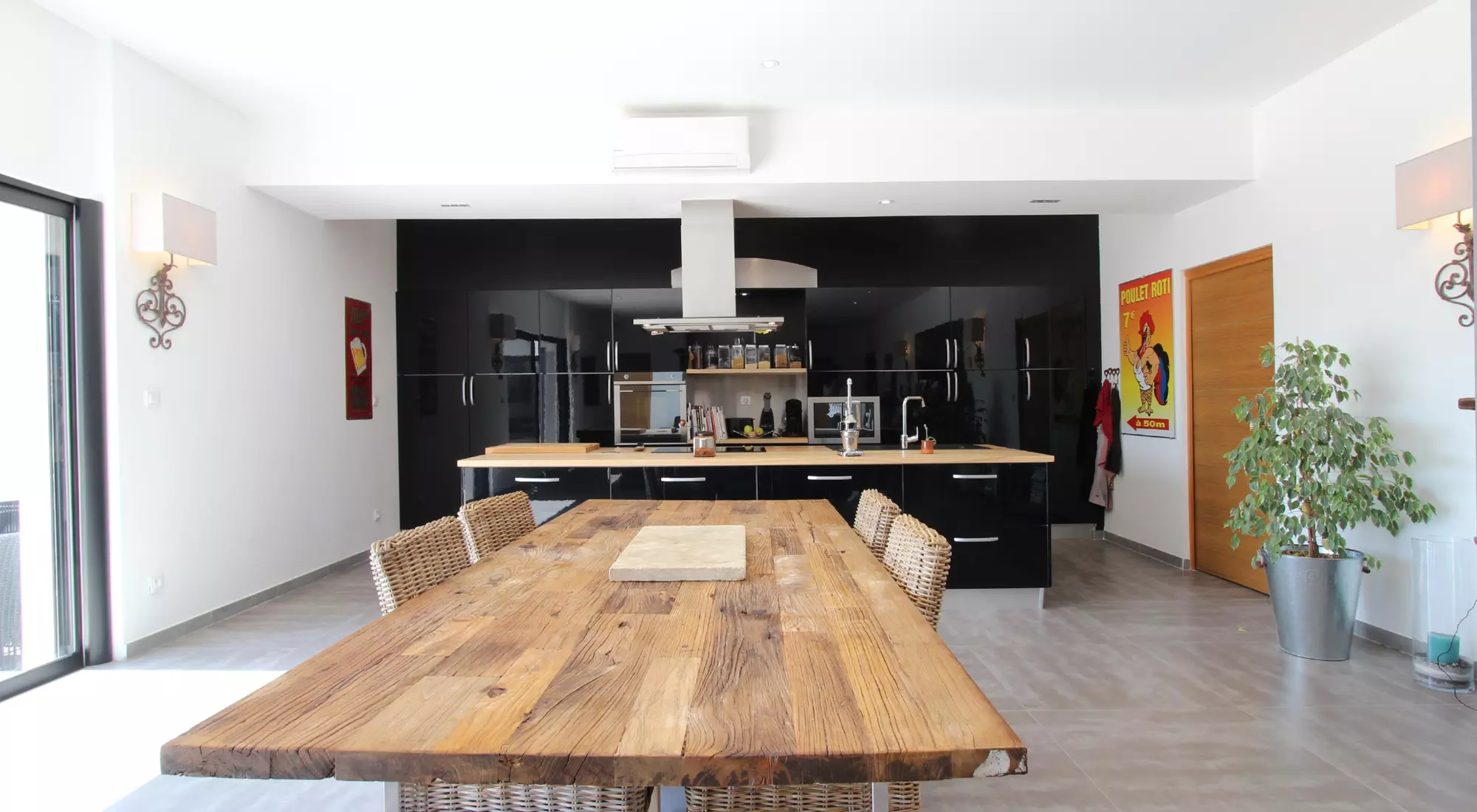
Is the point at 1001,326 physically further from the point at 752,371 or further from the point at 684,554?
the point at 684,554

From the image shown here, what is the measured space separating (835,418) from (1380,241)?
371 cm

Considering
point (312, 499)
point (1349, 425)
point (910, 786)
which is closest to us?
point (910, 786)

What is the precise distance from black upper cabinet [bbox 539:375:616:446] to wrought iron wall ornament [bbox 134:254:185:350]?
2772mm

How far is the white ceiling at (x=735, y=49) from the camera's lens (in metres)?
3.29

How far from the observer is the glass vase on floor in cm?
307

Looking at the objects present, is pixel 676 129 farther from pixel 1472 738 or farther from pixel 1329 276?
pixel 1472 738

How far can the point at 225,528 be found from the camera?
4230 mm

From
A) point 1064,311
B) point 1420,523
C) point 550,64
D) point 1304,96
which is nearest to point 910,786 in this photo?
point 1420,523

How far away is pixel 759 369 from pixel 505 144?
2.73m

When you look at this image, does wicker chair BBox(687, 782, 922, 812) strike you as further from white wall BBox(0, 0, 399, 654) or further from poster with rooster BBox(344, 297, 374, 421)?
poster with rooster BBox(344, 297, 374, 421)

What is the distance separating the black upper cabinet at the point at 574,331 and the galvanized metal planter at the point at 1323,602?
15.3 feet

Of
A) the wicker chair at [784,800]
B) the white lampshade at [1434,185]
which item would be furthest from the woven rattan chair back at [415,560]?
the white lampshade at [1434,185]

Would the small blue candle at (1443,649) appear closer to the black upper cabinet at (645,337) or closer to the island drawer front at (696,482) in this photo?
the island drawer front at (696,482)

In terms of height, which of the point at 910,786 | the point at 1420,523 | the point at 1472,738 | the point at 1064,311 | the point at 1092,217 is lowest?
the point at 1472,738
